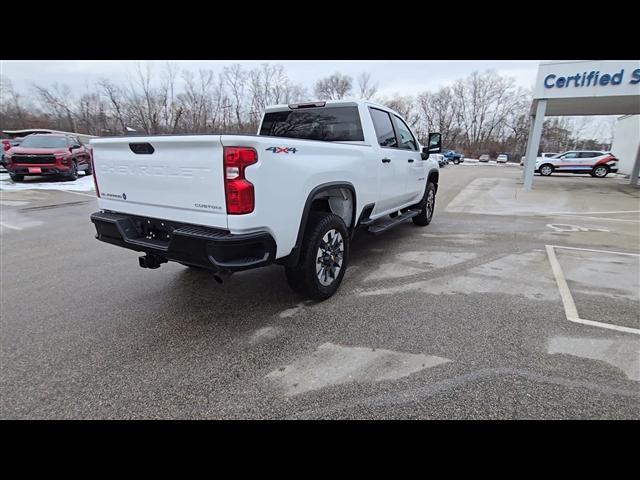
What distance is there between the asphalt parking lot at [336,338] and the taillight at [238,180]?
3.89 ft

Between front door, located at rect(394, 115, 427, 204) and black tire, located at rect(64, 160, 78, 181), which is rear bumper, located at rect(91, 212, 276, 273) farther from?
black tire, located at rect(64, 160, 78, 181)

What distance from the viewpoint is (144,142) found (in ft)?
9.30

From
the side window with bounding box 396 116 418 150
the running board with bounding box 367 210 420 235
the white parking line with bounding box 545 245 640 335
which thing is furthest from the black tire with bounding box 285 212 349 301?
the side window with bounding box 396 116 418 150

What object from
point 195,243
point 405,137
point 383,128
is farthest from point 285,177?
point 405,137

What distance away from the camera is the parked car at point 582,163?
75.4 feet

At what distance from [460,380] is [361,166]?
8.10 ft

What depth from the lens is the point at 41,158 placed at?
13008 mm

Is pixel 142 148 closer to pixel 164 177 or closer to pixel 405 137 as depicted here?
pixel 164 177

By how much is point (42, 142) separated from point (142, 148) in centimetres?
1418

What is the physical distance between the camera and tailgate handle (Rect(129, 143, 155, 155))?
9.27ft

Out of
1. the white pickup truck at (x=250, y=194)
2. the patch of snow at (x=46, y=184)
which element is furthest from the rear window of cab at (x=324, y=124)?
the patch of snow at (x=46, y=184)

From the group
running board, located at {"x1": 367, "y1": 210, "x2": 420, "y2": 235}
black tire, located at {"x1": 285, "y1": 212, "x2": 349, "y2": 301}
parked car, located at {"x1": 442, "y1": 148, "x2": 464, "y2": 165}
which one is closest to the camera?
black tire, located at {"x1": 285, "y1": 212, "x2": 349, "y2": 301}

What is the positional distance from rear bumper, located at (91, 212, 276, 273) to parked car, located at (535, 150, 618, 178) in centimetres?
2817
